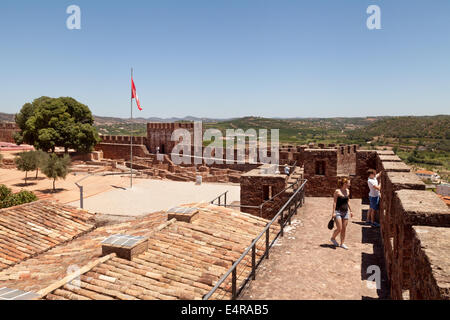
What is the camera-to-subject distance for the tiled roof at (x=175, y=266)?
5.49 meters

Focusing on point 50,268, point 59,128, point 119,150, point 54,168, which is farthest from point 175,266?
point 119,150

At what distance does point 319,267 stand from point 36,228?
10117 millimetres

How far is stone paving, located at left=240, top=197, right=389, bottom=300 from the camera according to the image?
4.96 meters

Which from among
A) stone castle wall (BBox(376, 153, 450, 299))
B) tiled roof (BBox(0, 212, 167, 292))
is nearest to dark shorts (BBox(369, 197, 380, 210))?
stone castle wall (BBox(376, 153, 450, 299))

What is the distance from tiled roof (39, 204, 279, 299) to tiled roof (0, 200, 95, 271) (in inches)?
197

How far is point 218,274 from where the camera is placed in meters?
6.35

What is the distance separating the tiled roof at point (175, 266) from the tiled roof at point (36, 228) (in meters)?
5.00

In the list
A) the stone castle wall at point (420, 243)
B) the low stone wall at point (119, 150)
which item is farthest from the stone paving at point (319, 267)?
the low stone wall at point (119, 150)

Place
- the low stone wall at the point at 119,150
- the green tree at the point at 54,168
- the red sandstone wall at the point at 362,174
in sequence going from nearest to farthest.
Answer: the red sandstone wall at the point at 362,174 → the green tree at the point at 54,168 → the low stone wall at the point at 119,150

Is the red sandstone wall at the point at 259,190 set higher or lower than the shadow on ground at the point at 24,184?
higher

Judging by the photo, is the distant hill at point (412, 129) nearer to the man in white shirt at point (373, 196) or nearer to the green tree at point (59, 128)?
the green tree at point (59, 128)

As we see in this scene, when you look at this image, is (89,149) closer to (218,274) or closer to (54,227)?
(54,227)

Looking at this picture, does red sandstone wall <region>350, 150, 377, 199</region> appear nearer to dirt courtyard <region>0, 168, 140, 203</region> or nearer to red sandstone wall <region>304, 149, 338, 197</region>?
red sandstone wall <region>304, 149, 338, 197</region>
